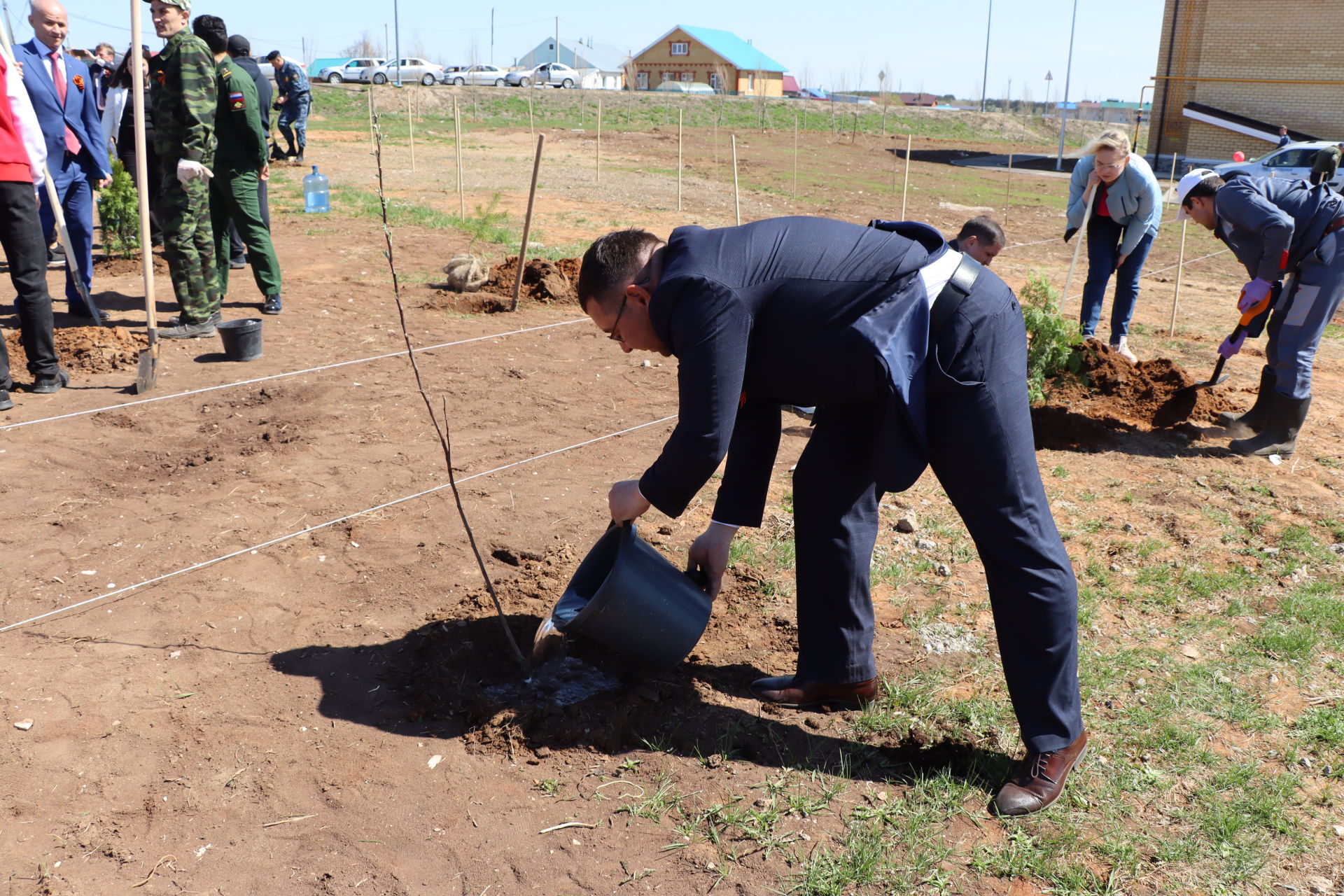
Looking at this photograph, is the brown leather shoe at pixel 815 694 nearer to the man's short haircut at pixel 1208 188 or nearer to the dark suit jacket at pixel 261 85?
the man's short haircut at pixel 1208 188

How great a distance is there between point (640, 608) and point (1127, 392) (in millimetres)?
4384

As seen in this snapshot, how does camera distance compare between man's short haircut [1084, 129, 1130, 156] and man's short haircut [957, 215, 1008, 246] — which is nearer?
man's short haircut [957, 215, 1008, 246]

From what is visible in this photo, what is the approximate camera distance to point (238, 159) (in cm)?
652

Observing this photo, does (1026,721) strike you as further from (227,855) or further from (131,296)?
(131,296)

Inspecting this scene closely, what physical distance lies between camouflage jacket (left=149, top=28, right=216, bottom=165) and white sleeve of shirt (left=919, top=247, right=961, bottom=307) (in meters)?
5.40

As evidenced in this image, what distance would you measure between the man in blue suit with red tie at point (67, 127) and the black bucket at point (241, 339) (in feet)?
4.73

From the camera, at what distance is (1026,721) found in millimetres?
2486

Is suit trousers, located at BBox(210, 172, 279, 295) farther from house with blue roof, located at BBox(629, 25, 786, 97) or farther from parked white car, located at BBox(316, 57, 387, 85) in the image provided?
house with blue roof, located at BBox(629, 25, 786, 97)

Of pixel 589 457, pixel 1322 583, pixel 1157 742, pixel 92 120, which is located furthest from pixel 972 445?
pixel 92 120

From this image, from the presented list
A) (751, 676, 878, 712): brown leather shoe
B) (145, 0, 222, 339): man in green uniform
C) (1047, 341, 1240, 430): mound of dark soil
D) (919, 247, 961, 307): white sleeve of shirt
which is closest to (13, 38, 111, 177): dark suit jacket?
(145, 0, 222, 339): man in green uniform

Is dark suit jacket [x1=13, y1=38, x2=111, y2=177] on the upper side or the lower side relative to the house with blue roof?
lower

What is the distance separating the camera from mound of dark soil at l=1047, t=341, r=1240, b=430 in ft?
18.7

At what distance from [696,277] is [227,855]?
5.84 feet

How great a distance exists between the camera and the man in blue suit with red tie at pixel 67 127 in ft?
20.8
